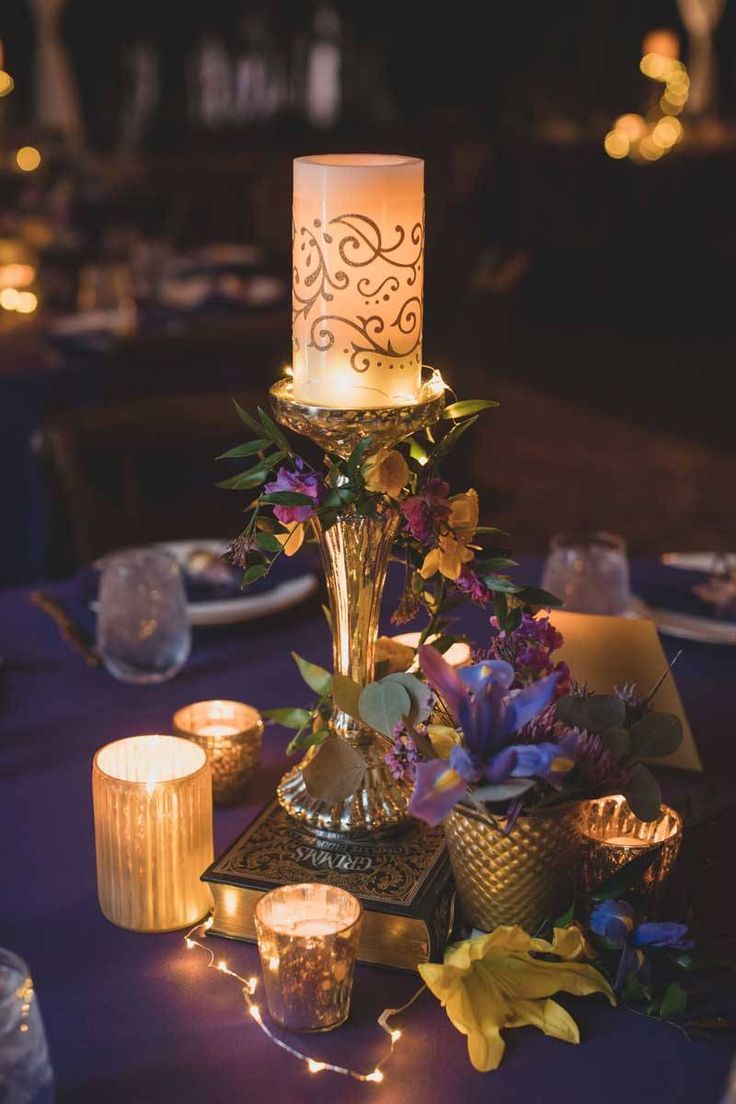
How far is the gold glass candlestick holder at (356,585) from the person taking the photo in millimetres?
1042

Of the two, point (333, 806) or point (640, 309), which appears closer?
point (333, 806)

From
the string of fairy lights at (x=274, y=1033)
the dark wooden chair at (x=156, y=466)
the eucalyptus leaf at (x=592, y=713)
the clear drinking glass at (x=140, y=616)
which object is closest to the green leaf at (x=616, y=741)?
the eucalyptus leaf at (x=592, y=713)

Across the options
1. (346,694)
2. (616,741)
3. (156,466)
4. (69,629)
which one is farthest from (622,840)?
(156,466)

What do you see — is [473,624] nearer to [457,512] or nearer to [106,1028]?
[457,512]

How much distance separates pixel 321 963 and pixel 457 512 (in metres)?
0.35

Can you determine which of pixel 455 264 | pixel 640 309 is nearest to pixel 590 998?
pixel 455 264

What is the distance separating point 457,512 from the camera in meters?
1.05

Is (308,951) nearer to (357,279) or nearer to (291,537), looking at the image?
(291,537)

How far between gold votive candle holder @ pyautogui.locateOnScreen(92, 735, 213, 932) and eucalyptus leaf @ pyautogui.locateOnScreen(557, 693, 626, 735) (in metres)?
0.29

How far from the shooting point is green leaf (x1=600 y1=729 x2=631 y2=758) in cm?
97

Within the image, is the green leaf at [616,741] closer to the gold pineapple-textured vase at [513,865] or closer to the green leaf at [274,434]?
the gold pineapple-textured vase at [513,865]

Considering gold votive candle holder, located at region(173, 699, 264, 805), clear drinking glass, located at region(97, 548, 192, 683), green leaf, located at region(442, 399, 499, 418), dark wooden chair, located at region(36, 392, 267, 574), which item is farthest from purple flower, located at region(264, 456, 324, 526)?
dark wooden chair, located at region(36, 392, 267, 574)

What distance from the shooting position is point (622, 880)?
3.27 feet

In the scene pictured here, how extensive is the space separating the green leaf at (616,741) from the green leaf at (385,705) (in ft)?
0.48
